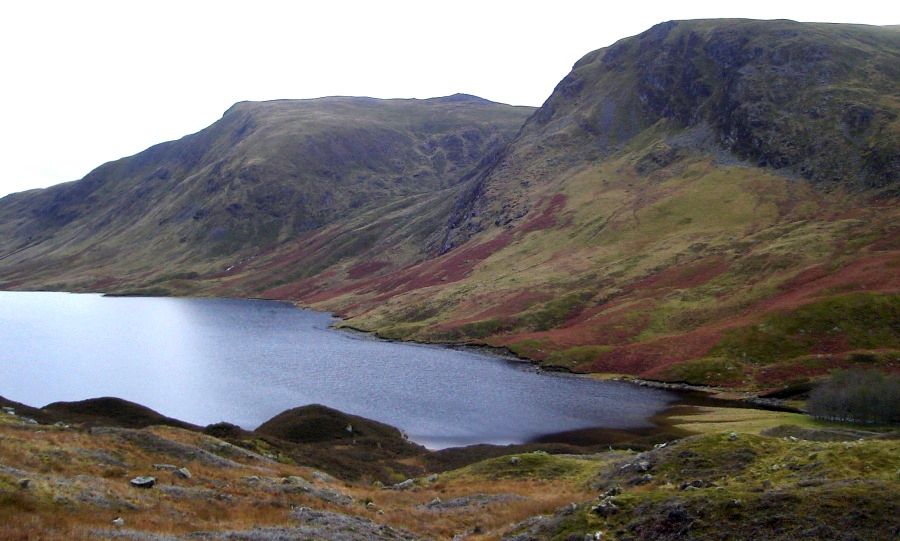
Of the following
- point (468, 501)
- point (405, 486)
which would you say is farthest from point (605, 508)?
point (405, 486)

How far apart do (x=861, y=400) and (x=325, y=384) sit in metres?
74.1

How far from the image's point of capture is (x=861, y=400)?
244 feet

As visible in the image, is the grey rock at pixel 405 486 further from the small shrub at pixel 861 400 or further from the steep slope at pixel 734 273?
the steep slope at pixel 734 273

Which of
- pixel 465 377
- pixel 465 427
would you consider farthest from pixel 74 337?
pixel 465 427

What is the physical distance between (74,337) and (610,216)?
143162 mm

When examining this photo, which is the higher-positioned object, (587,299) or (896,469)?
(896,469)

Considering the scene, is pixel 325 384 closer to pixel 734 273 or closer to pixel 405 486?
pixel 405 486

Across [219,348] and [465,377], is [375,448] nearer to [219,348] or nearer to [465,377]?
[465,377]

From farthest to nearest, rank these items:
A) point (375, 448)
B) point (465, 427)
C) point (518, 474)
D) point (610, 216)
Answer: point (610, 216)
point (465, 427)
point (375, 448)
point (518, 474)

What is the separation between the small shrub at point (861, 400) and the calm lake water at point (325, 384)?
66.9ft

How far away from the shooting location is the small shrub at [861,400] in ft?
241

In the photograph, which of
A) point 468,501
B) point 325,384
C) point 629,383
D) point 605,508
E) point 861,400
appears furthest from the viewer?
point 325,384

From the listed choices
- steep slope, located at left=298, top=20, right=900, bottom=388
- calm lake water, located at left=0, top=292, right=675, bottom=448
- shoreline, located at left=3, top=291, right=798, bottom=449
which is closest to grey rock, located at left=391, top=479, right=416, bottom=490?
shoreline, located at left=3, top=291, right=798, bottom=449

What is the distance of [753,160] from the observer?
193625mm
